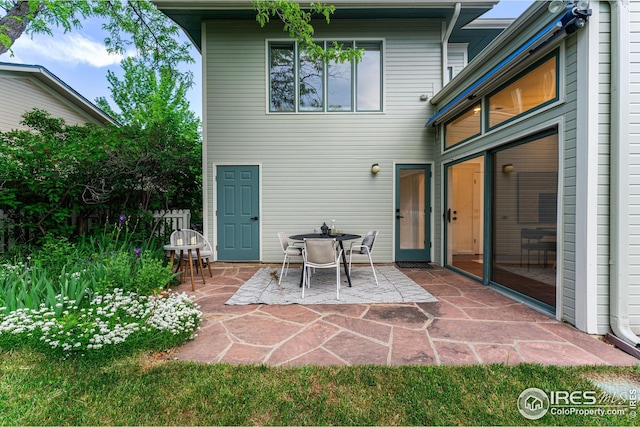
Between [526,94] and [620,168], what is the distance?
1389 millimetres

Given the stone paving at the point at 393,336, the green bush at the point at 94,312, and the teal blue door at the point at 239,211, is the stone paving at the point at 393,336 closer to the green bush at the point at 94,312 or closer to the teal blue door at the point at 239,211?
the green bush at the point at 94,312

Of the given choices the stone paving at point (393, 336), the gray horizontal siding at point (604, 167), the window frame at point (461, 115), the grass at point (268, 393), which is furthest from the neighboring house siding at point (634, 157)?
the window frame at point (461, 115)

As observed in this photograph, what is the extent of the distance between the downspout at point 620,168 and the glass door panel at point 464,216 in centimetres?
240

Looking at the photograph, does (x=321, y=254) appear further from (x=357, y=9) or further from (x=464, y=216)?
(x=357, y=9)

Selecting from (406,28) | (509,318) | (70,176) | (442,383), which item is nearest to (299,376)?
(442,383)

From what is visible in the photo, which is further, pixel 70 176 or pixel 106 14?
pixel 106 14

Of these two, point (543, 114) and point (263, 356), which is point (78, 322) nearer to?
point (263, 356)

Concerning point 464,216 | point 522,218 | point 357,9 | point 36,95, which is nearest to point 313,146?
point 357,9

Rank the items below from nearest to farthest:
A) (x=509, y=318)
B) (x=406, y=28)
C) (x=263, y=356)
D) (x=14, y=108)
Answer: (x=263, y=356) < (x=509, y=318) < (x=406, y=28) < (x=14, y=108)

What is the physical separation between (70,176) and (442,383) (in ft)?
20.9

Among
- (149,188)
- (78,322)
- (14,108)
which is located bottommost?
(78,322)

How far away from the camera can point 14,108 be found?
284 inches

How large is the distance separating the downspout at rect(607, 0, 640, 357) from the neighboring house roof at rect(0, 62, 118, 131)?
11.9m

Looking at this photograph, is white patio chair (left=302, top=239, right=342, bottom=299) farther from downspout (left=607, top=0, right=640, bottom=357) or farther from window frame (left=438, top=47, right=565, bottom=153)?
window frame (left=438, top=47, right=565, bottom=153)
